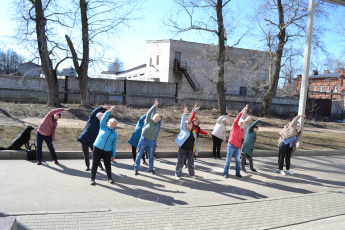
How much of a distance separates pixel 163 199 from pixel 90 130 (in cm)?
271

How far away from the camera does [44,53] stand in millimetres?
16625

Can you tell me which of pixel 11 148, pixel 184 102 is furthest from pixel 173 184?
pixel 184 102

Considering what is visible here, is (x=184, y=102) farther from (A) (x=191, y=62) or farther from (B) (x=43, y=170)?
(B) (x=43, y=170)

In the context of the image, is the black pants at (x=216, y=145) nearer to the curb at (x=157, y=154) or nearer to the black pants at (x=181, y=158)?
the curb at (x=157, y=154)

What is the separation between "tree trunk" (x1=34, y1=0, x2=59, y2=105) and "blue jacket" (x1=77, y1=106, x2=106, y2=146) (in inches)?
460

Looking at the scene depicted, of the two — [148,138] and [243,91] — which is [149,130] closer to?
[148,138]

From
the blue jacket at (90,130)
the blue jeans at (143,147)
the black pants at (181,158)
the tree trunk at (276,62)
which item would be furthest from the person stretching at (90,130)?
the tree trunk at (276,62)

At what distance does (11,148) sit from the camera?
26.5ft

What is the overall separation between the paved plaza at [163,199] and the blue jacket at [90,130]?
0.85 m

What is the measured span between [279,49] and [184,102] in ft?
28.1

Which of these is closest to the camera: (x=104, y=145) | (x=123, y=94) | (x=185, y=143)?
(x=104, y=145)

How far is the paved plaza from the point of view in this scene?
4434 millimetres

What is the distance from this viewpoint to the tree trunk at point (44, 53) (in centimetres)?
1606

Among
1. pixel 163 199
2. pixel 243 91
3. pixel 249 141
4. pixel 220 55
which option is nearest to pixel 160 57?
pixel 243 91
